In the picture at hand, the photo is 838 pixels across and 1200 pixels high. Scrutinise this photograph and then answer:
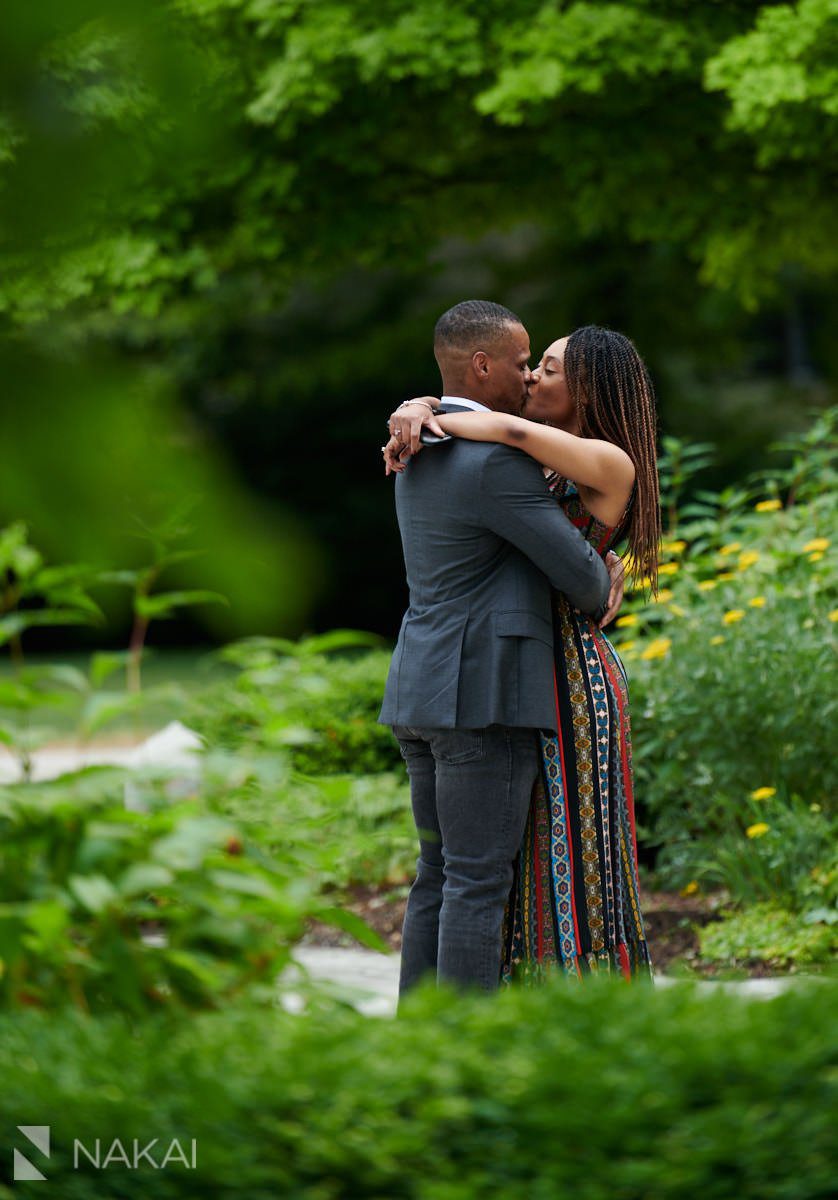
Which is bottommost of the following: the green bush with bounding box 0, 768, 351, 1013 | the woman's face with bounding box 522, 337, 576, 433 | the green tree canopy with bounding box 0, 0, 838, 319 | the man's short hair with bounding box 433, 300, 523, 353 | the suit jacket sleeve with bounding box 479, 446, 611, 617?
the green bush with bounding box 0, 768, 351, 1013

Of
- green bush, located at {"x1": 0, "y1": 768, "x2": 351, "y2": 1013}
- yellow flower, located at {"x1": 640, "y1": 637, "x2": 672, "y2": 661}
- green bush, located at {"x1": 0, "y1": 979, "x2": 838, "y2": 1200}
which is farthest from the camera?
yellow flower, located at {"x1": 640, "y1": 637, "x2": 672, "y2": 661}

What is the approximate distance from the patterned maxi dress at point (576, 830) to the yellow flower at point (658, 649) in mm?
1969

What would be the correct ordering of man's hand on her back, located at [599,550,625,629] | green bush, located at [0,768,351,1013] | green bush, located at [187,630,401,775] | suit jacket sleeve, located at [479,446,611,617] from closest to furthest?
1. green bush, located at [0,768,351,1013]
2. suit jacket sleeve, located at [479,446,611,617]
3. man's hand on her back, located at [599,550,625,629]
4. green bush, located at [187,630,401,775]

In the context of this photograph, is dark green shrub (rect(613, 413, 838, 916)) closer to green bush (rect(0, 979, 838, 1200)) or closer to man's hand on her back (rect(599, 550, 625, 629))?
man's hand on her back (rect(599, 550, 625, 629))

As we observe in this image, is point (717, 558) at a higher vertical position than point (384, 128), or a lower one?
lower

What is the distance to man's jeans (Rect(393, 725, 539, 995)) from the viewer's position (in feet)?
9.78

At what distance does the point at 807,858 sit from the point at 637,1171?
321 cm

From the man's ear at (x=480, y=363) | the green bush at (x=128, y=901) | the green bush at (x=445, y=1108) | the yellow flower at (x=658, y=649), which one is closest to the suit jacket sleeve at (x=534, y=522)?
the man's ear at (x=480, y=363)

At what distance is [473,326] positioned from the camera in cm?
304

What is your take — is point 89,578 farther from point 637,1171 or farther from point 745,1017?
point 745,1017

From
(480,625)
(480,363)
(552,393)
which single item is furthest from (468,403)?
(480,625)

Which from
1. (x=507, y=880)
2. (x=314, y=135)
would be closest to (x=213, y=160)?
(x=507, y=880)

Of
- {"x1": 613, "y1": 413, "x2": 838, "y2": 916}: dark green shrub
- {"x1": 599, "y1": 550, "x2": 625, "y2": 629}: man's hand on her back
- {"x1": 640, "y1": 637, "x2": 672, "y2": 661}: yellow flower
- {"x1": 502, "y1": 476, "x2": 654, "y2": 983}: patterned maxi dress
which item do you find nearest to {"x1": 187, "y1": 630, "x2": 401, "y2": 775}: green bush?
{"x1": 640, "y1": 637, "x2": 672, "y2": 661}: yellow flower

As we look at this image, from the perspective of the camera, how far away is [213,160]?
45.7 inches
